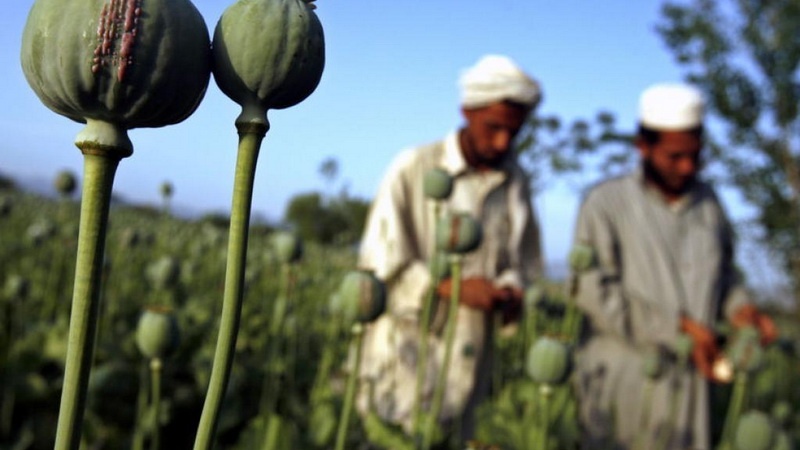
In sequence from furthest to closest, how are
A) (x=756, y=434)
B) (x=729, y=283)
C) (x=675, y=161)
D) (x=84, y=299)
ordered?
(x=729, y=283), (x=675, y=161), (x=756, y=434), (x=84, y=299)

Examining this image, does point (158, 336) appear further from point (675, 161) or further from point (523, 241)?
point (675, 161)

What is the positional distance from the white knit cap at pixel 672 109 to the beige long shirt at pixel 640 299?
0.74 ft

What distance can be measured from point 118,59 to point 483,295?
162 cm

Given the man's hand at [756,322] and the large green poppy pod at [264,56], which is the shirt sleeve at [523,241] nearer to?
the man's hand at [756,322]

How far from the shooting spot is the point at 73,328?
27 cm

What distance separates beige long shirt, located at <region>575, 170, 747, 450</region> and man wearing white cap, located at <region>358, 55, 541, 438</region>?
12.7 inches

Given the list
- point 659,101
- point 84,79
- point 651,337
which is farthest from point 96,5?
point 659,101

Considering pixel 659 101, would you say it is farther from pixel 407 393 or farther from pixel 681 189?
pixel 407 393

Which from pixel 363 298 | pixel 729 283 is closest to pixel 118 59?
pixel 363 298

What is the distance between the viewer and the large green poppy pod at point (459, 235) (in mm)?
1079

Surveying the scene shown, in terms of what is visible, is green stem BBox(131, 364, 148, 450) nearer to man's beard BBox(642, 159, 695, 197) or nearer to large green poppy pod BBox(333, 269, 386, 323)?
large green poppy pod BBox(333, 269, 386, 323)

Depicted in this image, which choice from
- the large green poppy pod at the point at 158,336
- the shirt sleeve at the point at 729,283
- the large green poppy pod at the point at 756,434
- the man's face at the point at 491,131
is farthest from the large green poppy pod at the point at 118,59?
the shirt sleeve at the point at 729,283

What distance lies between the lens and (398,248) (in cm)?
209

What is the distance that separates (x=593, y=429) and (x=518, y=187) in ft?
2.76
